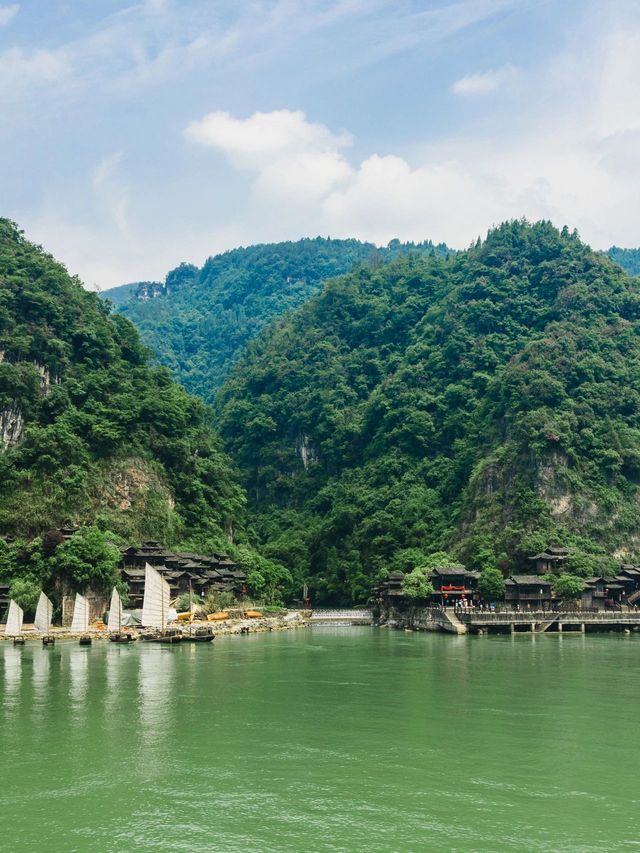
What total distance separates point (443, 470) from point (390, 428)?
13924 millimetres

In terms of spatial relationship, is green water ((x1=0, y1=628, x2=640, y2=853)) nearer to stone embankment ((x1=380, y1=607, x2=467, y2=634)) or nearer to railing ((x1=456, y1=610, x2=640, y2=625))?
stone embankment ((x1=380, y1=607, x2=467, y2=634))

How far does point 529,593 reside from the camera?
79.9 meters

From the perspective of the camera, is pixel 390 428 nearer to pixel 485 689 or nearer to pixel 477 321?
pixel 477 321

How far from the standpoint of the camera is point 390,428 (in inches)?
4916

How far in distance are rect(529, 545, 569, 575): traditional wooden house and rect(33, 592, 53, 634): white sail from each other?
47.1 meters

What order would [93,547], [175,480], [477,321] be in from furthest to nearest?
[477,321] < [175,480] < [93,547]

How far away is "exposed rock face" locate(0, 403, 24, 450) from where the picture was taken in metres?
85.9

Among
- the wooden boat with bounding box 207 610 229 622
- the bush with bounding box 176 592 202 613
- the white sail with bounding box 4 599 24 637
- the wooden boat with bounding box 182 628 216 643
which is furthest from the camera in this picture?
the wooden boat with bounding box 207 610 229 622

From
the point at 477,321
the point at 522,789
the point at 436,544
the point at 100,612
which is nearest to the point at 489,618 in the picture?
the point at 436,544

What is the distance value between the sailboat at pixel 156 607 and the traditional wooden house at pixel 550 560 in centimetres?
3848

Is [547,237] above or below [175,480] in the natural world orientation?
above

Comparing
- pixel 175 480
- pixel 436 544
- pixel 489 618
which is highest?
pixel 175 480

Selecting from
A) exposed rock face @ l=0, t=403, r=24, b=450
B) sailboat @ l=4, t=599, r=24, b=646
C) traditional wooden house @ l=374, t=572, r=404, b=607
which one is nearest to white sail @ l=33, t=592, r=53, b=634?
sailboat @ l=4, t=599, r=24, b=646

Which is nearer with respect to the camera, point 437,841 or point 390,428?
point 437,841
